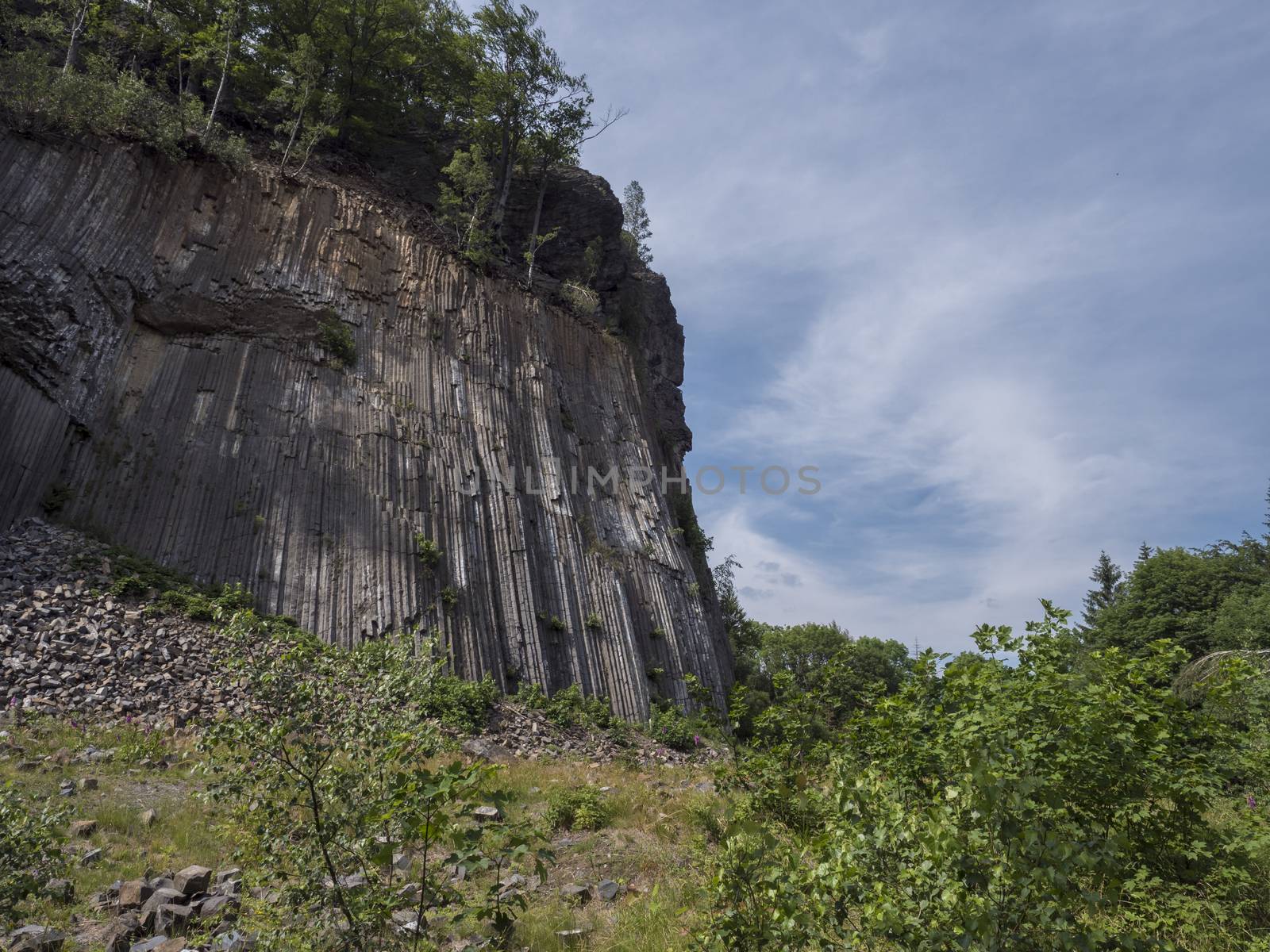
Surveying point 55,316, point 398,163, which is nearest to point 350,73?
point 398,163

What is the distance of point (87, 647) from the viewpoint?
1070 centimetres

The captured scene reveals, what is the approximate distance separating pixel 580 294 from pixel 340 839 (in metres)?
24.5

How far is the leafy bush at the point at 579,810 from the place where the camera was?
9.16m

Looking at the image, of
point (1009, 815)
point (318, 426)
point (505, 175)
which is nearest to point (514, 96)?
point (505, 175)

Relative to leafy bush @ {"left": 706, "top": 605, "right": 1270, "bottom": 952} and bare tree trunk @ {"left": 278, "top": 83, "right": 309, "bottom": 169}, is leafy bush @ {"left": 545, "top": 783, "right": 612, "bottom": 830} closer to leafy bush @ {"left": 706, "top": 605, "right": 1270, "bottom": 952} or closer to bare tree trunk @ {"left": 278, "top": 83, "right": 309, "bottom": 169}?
leafy bush @ {"left": 706, "top": 605, "right": 1270, "bottom": 952}

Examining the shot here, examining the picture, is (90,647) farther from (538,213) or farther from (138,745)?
(538,213)

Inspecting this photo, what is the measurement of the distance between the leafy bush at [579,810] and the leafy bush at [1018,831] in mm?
2488

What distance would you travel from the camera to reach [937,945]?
9.73ft

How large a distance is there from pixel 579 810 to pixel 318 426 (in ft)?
Answer: 36.6

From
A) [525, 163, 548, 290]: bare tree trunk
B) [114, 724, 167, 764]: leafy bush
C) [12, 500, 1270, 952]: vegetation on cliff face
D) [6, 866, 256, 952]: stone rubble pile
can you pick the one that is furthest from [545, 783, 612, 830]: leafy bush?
[525, 163, 548, 290]: bare tree trunk

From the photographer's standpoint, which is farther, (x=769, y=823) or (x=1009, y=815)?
(x=769, y=823)

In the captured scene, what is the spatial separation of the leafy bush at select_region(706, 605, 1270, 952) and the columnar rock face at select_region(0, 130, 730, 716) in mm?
10754

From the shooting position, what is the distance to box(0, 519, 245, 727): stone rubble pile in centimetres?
989

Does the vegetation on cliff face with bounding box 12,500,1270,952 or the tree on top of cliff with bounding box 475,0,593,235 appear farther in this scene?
the tree on top of cliff with bounding box 475,0,593,235
